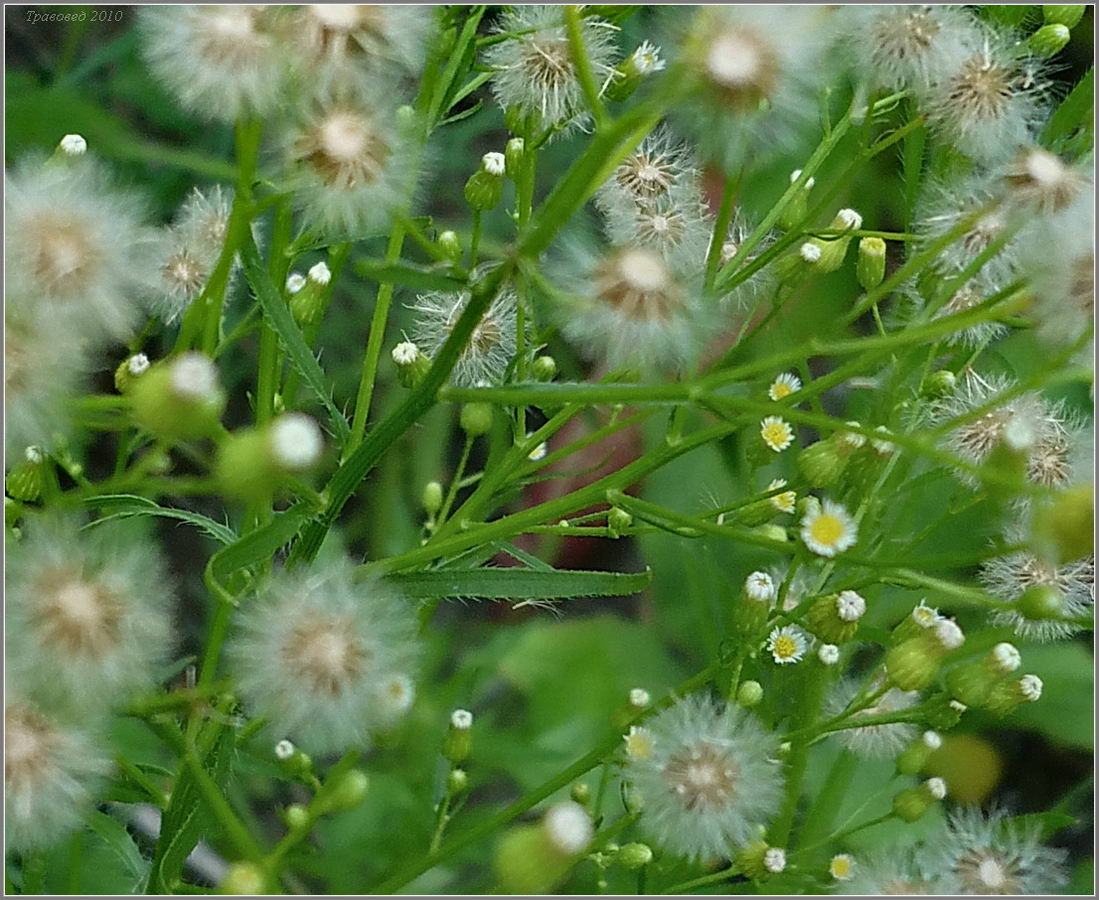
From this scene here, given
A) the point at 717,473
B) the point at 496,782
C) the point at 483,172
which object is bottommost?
the point at 496,782

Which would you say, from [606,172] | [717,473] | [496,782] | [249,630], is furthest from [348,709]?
[496,782]

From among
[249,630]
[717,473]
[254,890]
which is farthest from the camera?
[717,473]

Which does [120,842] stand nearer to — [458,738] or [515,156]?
[458,738]

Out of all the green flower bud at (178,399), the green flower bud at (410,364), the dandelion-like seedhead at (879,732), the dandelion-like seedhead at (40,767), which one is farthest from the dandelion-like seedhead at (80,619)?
the dandelion-like seedhead at (879,732)

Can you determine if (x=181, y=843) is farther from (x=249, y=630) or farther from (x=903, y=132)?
(x=903, y=132)

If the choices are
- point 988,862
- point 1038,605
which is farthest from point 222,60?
point 988,862

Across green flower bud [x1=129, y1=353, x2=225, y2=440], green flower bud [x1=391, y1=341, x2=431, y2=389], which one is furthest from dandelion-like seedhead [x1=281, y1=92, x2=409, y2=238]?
green flower bud [x1=391, y1=341, x2=431, y2=389]

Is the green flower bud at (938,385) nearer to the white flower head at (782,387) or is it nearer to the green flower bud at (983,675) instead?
the white flower head at (782,387)
